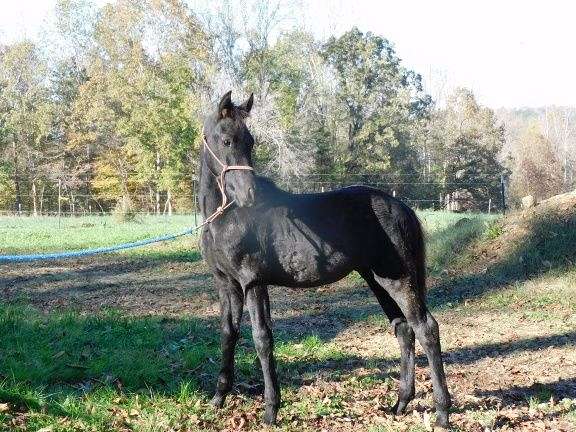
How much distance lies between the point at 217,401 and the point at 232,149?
201cm

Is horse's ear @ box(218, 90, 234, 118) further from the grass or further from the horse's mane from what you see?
the grass

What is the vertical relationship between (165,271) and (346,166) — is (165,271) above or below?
below

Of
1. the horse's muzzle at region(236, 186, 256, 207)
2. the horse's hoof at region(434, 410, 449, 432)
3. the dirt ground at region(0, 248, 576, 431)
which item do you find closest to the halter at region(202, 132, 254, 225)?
the horse's muzzle at region(236, 186, 256, 207)

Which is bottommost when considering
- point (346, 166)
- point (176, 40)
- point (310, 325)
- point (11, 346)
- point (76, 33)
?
point (310, 325)

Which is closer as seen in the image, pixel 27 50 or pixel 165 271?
pixel 165 271

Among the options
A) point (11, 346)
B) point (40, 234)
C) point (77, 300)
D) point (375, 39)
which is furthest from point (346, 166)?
point (11, 346)

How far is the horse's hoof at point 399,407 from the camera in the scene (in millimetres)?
4414

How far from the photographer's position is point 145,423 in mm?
3770

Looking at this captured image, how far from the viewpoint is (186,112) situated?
32312mm

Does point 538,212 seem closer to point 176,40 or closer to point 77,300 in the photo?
point 77,300

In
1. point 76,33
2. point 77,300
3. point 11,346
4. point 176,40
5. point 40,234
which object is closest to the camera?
point 11,346

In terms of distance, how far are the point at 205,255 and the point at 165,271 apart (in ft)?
26.5

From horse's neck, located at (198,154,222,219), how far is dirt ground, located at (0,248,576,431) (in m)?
1.85

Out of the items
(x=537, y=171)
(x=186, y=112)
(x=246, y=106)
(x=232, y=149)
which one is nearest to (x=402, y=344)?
(x=232, y=149)
